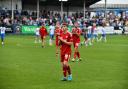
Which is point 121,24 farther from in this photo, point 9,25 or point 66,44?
point 66,44

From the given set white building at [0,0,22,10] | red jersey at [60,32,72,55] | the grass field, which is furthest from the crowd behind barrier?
red jersey at [60,32,72,55]

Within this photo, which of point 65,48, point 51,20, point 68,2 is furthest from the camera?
Answer: point 68,2

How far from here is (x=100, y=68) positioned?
2261 cm

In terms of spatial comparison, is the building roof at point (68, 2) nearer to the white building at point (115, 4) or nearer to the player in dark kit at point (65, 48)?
the white building at point (115, 4)

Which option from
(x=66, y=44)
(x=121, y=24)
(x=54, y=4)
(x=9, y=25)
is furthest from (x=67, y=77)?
(x=54, y=4)

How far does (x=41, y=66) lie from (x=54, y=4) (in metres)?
46.3

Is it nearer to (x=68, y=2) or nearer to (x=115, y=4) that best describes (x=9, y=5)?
(x=68, y=2)

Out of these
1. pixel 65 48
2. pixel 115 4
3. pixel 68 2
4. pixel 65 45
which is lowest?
pixel 65 48

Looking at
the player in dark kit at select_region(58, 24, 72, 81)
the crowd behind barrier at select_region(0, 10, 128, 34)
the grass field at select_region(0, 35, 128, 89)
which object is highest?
the crowd behind barrier at select_region(0, 10, 128, 34)

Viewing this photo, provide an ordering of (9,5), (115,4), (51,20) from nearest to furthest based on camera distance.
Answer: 1. (51,20)
2. (9,5)
3. (115,4)

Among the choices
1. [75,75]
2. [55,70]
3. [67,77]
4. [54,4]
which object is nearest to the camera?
[67,77]

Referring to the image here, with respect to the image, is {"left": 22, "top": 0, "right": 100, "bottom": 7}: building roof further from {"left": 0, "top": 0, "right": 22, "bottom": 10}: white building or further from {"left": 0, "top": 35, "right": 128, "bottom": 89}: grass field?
{"left": 0, "top": 35, "right": 128, "bottom": 89}: grass field

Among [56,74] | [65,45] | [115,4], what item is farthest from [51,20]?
[65,45]

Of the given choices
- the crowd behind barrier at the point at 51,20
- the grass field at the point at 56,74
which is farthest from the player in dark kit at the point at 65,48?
the crowd behind barrier at the point at 51,20
